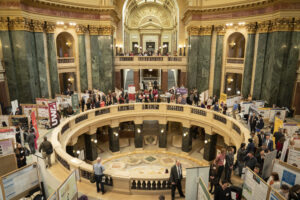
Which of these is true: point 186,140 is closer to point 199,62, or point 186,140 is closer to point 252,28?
point 199,62

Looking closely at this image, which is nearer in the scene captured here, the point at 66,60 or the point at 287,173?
the point at 287,173

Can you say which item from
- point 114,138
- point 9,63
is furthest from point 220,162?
point 9,63

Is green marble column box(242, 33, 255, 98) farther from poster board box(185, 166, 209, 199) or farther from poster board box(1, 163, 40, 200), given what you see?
poster board box(1, 163, 40, 200)

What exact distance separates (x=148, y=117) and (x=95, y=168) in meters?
12.0

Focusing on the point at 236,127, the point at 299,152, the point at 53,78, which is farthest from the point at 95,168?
the point at 53,78

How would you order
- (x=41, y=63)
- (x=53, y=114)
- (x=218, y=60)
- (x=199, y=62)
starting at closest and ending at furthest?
(x=53, y=114) < (x=41, y=63) < (x=218, y=60) < (x=199, y=62)

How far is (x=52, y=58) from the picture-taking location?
19219 mm

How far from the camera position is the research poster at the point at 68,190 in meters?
5.51

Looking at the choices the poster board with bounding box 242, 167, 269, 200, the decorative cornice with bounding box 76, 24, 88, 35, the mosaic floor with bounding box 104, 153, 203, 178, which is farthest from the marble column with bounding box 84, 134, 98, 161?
the poster board with bounding box 242, 167, 269, 200

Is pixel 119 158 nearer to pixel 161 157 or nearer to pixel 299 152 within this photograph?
pixel 161 157

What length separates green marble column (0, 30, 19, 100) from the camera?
1602 cm

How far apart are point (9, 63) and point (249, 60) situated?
64.5 ft

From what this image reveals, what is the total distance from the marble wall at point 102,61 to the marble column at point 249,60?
13.2 m

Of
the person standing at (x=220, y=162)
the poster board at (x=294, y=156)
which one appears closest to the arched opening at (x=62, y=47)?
the person standing at (x=220, y=162)
